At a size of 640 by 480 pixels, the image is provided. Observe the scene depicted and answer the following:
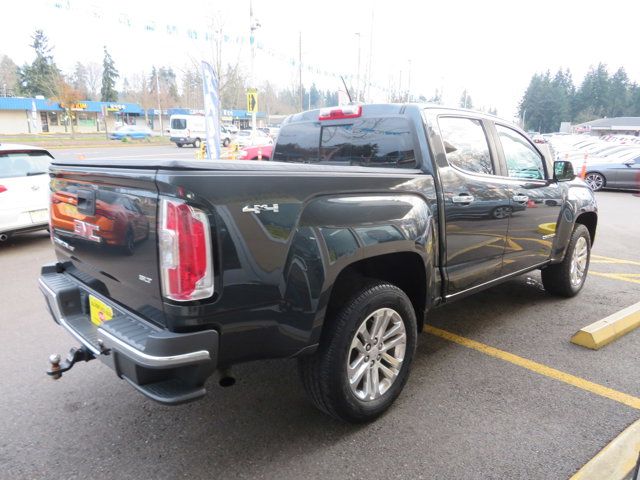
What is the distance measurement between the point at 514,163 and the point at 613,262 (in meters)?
3.74

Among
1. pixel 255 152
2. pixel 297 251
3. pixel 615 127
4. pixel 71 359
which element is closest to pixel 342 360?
pixel 297 251

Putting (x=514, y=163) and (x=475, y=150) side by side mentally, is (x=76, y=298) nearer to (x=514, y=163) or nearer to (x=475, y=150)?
(x=475, y=150)

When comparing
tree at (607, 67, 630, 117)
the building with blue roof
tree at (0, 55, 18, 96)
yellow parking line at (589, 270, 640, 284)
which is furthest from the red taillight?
tree at (607, 67, 630, 117)

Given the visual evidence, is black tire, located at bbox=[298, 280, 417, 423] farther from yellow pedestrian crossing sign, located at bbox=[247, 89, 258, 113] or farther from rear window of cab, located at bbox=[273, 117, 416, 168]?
yellow pedestrian crossing sign, located at bbox=[247, 89, 258, 113]

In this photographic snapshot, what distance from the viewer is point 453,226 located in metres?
3.29

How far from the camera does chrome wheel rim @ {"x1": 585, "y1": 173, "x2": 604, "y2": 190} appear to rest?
16.0 m

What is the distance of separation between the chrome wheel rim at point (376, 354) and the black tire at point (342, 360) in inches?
1.2

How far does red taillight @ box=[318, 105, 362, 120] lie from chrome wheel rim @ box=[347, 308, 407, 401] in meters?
1.62

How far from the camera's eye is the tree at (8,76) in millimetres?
66625

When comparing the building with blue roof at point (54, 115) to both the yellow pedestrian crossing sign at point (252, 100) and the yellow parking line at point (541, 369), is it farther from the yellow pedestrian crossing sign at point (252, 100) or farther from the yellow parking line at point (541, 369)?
the yellow parking line at point (541, 369)

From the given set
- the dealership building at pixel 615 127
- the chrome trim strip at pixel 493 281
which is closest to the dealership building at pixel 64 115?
the chrome trim strip at pixel 493 281

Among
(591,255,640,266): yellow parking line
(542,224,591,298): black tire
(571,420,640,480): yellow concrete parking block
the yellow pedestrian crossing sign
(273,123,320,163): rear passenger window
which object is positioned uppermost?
the yellow pedestrian crossing sign

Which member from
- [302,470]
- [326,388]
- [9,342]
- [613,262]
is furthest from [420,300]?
[613,262]

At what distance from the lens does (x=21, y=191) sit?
675 centimetres
